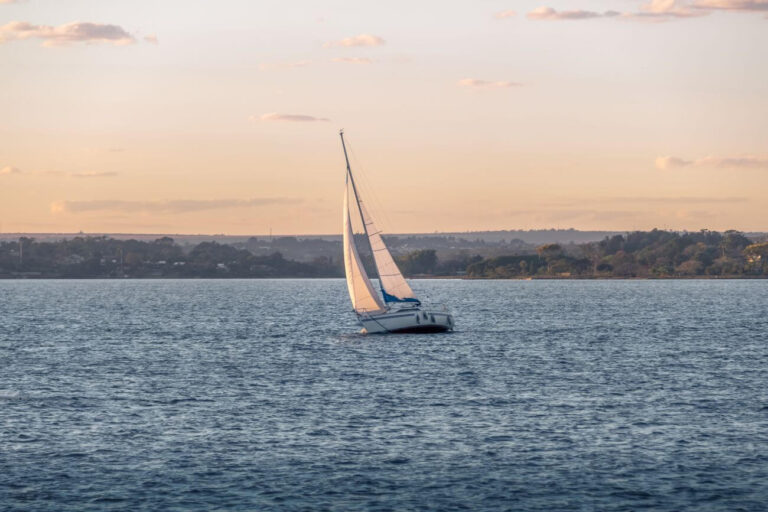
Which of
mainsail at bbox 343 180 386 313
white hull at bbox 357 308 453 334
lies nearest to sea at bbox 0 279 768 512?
white hull at bbox 357 308 453 334

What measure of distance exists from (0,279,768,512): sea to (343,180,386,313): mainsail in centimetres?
373

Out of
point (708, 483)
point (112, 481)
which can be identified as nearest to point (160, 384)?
point (112, 481)

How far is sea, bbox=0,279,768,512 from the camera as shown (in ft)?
123

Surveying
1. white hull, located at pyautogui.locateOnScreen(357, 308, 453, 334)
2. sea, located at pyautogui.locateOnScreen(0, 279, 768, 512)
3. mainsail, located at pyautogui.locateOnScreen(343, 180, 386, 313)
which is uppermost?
mainsail, located at pyautogui.locateOnScreen(343, 180, 386, 313)

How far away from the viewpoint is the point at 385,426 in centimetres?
5019

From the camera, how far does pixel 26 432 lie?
48469 mm

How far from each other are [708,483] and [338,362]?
149ft

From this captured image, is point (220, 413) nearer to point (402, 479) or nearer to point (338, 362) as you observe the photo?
point (402, 479)

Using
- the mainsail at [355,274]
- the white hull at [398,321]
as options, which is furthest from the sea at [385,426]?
the mainsail at [355,274]

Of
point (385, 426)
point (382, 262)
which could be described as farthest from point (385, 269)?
point (385, 426)

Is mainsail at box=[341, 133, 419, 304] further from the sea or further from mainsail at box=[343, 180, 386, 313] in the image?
the sea

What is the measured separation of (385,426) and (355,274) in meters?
47.4

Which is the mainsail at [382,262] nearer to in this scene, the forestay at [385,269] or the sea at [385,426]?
the forestay at [385,269]

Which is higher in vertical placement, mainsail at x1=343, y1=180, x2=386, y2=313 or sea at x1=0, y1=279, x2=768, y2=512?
mainsail at x1=343, y1=180, x2=386, y2=313
